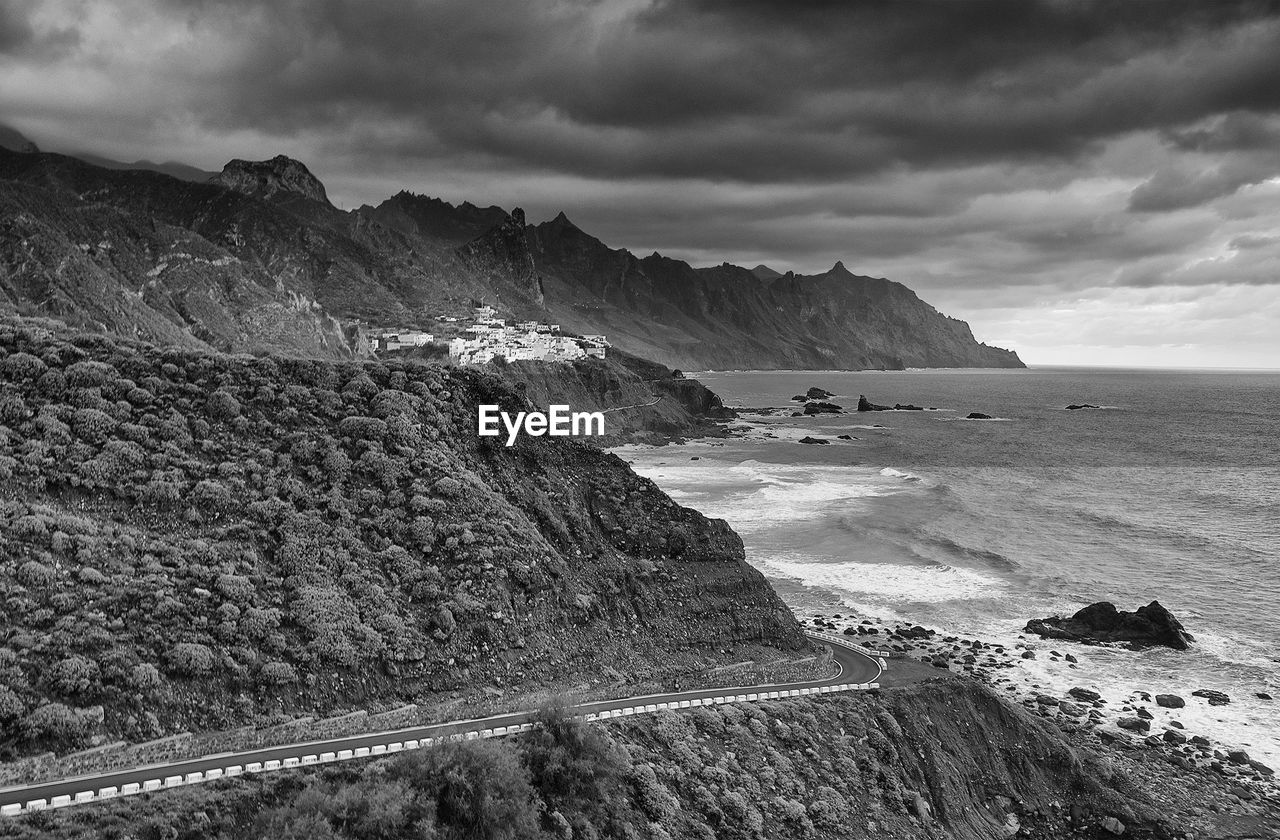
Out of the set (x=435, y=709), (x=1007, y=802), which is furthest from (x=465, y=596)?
(x=1007, y=802)

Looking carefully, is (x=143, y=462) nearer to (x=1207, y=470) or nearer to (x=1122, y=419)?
(x=1207, y=470)

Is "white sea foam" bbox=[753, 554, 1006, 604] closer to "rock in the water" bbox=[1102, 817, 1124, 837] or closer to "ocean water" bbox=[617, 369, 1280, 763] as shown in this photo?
"ocean water" bbox=[617, 369, 1280, 763]

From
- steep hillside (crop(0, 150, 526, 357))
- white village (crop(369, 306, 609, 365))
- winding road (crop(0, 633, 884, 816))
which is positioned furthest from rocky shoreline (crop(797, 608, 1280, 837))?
white village (crop(369, 306, 609, 365))

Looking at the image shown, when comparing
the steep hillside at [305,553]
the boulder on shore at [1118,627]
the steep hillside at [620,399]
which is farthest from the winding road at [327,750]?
the steep hillside at [620,399]

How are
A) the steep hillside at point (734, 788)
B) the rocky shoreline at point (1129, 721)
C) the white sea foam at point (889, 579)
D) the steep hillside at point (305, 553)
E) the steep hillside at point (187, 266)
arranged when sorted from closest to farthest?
the steep hillside at point (734, 788), the steep hillside at point (305, 553), the rocky shoreline at point (1129, 721), the white sea foam at point (889, 579), the steep hillside at point (187, 266)

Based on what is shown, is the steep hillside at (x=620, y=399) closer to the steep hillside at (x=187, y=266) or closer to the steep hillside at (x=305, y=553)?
the steep hillside at (x=187, y=266)
